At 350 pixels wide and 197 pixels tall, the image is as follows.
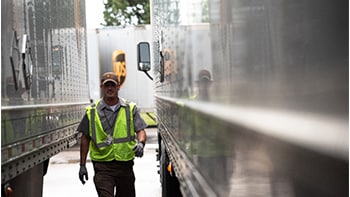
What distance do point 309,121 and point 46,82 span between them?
4.01 metres

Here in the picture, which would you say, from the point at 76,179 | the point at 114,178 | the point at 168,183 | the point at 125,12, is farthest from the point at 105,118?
the point at 125,12

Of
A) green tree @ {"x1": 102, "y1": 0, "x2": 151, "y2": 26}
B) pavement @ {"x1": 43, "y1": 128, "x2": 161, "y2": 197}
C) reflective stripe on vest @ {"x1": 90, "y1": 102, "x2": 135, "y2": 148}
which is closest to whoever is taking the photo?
reflective stripe on vest @ {"x1": 90, "y1": 102, "x2": 135, "y2": 148}

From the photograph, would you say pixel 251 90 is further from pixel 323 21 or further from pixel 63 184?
pixel 63 184

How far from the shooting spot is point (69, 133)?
6.30 m

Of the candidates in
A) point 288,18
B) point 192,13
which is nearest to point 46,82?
point 192,13

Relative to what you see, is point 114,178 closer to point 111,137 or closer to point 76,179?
point 111,137

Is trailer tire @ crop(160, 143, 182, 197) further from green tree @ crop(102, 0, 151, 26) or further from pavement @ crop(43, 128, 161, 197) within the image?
green tree @ crop(102, 0, 151, 26)

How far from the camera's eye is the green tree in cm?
3817

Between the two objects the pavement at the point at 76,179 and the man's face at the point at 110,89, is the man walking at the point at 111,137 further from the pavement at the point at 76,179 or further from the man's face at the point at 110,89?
the pavement at the point at 76,179

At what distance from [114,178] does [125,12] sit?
33.3 meters

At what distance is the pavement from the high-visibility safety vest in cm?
328

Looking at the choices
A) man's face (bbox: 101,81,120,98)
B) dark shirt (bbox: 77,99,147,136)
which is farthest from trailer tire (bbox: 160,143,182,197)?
man's face (bbox: 101,81,120,98)

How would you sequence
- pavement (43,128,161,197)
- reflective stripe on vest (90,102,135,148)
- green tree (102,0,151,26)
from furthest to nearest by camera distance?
1. green tree (102,0,151,26)
2. pavement (43,128,161,197)
3. reflective stripe on vest (90,102,135,148)

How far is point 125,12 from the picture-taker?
38.6m
